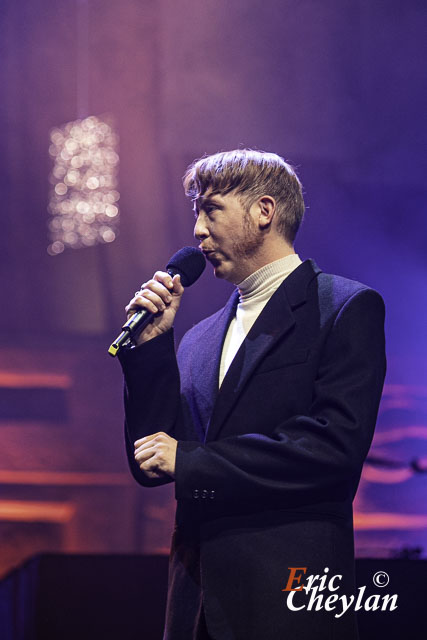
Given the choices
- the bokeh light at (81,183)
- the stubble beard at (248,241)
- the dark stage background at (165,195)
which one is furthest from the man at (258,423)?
the bokeh light at (81,183)

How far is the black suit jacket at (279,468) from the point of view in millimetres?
1155

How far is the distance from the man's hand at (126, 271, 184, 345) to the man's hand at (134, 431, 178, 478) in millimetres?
266

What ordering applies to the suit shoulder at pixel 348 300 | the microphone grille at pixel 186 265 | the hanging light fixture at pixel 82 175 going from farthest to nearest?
the hanging light fixture at pixel 82 175 < the microphone grille at pixel 186 265 < the suit shoulder at pixel 348 300

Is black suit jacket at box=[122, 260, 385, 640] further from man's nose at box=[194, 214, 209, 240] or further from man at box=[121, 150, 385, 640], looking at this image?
man's nose at box=[194, 214, 209, 240]

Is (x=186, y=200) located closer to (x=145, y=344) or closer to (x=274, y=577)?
(x=145, y=344)

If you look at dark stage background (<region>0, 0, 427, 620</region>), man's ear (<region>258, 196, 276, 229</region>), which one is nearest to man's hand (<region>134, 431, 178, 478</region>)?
man's ear (<region>258, 196, 276, 229</region>)

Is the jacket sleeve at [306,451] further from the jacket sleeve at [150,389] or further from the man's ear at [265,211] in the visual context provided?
the man's ear at [265,211]

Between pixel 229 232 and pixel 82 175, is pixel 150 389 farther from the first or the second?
pixel 82 175

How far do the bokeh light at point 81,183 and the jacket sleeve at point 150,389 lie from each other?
77.4 inches

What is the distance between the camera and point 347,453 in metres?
1.15

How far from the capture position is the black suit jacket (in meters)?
1.16

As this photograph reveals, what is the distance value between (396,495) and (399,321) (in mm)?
857

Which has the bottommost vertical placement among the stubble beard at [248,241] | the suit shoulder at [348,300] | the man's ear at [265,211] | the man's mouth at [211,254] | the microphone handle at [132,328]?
the microphone handle at [132,328]

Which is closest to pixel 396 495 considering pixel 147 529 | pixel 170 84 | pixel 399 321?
pixel 399 321
